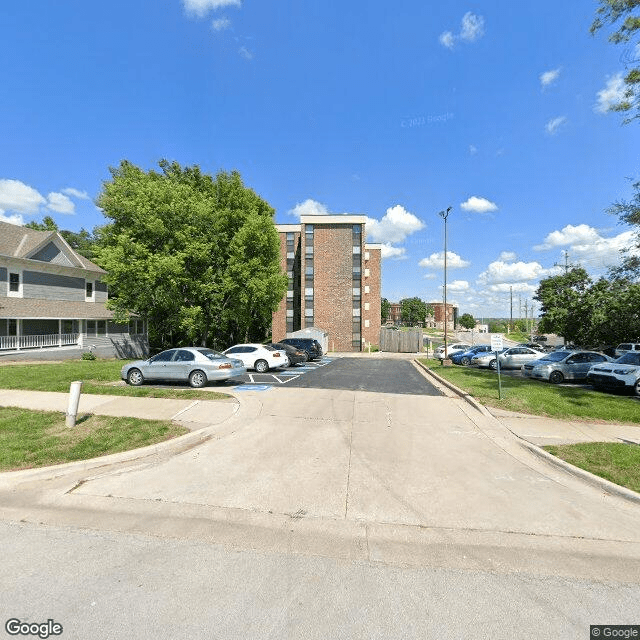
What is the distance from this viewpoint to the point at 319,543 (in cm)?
362

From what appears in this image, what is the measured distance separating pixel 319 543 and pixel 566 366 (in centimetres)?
1689

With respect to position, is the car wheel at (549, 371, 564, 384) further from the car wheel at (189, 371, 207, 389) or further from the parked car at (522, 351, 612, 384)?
the car wheel at (189, 371, 207, 389)

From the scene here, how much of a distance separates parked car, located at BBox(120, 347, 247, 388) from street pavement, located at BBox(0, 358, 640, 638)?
221 inches

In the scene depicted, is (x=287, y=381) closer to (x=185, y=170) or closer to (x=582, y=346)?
(x=185, y=170)

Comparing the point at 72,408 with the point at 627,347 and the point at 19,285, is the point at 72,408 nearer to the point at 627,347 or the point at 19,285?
the point at 19,285

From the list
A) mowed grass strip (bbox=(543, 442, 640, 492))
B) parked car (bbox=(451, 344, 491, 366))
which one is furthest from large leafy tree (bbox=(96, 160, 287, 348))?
mowed grass strip (bbox=(543, 442, 640, 492))

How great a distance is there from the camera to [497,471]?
222 inches

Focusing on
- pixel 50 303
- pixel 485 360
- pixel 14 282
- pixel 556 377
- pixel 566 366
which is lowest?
→ pixel 485 360

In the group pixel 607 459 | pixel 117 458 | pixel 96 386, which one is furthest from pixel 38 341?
pixel 607 459

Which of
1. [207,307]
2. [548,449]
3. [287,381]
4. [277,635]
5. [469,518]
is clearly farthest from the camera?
[207,307]

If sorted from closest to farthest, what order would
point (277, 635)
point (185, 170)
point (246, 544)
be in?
point (277, 635) < point (246, 544) < point (185, 170)

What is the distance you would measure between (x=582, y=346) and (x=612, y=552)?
1485 inches

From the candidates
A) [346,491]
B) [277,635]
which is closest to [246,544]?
[277,635]

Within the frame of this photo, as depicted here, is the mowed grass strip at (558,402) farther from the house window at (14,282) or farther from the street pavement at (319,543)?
the house window at (14,282)
